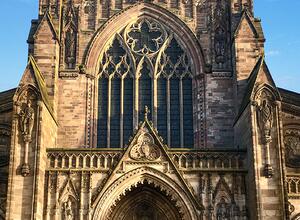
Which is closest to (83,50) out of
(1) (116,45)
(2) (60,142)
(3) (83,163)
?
(1) (116,45)

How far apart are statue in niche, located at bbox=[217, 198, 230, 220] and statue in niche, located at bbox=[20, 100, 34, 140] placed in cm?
799

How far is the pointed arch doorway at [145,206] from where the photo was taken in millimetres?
23312

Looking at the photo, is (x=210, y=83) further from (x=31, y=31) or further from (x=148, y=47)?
(x=31, y=31)

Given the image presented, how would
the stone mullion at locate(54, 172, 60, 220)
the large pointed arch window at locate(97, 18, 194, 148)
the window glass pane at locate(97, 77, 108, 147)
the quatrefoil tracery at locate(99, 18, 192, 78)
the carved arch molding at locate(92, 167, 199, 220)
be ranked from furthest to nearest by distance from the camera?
the quatrefoil tracery at locate(99, 18, 192, 78)
the large pointed arch window at locate(97, 18, 194, 148)
the window glass pane at locate(97, 77, 108, 147)
the carved arch molding at locate(92, 167, 199, 220)
the stone mullion at locate(54, 172, 60, 220)

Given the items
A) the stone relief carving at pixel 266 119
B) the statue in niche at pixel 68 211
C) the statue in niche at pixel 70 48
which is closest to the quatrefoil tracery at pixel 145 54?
the statue in niche at pixel 70 48

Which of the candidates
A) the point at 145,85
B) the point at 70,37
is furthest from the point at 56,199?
the point at 70,37

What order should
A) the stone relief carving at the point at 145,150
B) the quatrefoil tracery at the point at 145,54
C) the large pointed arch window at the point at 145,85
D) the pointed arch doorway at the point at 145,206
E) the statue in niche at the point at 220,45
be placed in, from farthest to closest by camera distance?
1. the quatrefoil tracery at the point at 145,54
2. the statue in niche at the point at 220,45
3. the large pointed arch window at the point at 145,85
4. the pointed arch doorway at the point at 145,206
5. the stone relief carving at the point at 145,150

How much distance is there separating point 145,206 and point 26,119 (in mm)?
6156

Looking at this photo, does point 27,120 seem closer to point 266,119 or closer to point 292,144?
point 266,119

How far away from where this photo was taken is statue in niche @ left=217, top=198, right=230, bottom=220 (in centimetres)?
2231

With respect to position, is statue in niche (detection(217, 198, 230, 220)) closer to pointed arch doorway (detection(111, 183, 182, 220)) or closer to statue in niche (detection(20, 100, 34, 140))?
pointed arch doorway (detection(111, 183, 182, 220))

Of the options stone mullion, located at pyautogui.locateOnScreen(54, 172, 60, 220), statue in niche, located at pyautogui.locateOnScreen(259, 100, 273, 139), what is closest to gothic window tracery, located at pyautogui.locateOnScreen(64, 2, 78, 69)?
stone mullion, located at pyautogui.locateOnScreen(54, 172, 60, 220)

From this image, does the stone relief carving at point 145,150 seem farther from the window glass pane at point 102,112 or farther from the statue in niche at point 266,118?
the statue in niche at point 266,118

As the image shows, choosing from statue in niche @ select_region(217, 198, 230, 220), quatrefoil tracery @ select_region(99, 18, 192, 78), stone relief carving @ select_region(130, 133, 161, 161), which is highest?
quatrefoil tracery @ select_region(99, 18, 192, 78)
